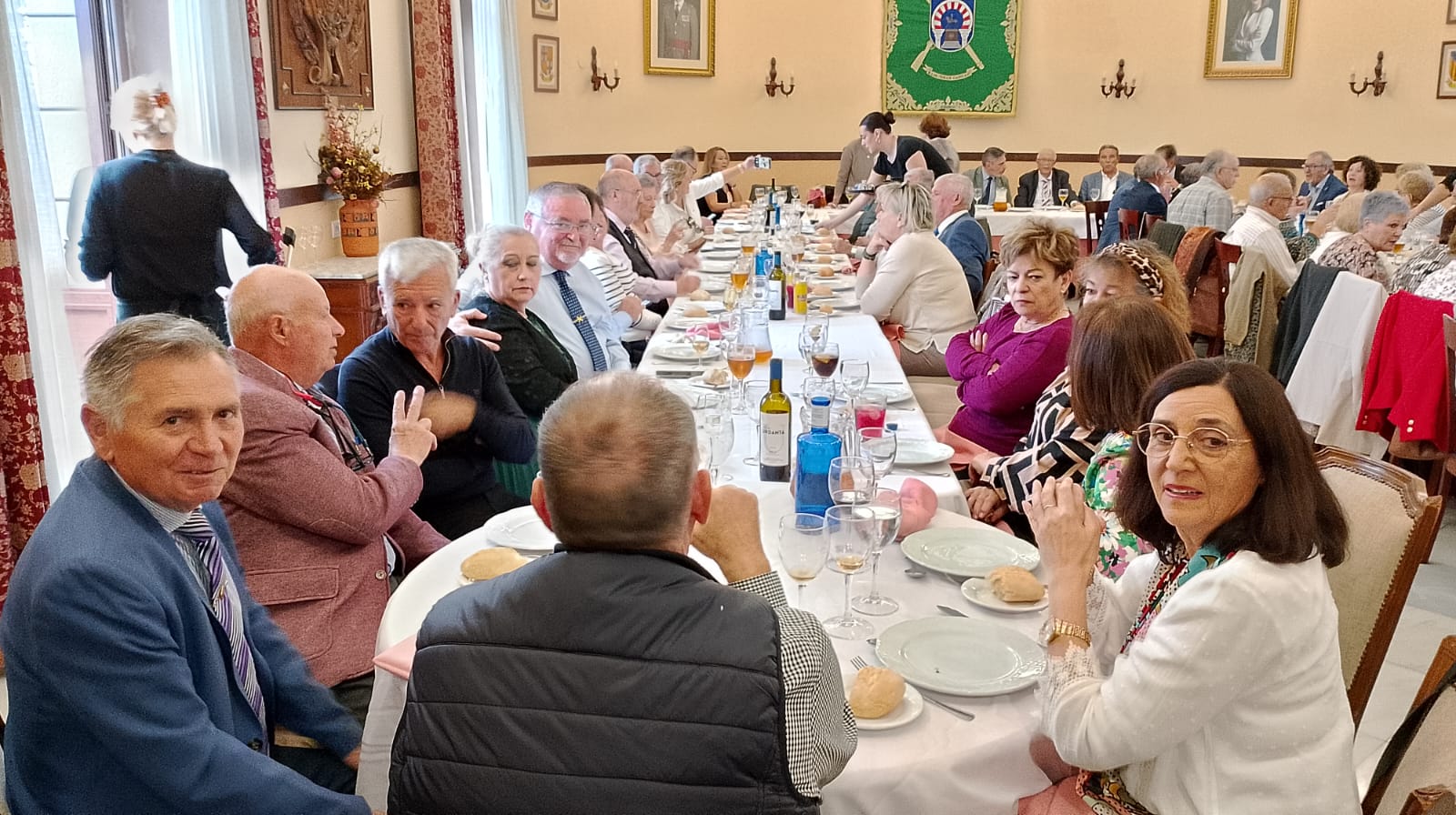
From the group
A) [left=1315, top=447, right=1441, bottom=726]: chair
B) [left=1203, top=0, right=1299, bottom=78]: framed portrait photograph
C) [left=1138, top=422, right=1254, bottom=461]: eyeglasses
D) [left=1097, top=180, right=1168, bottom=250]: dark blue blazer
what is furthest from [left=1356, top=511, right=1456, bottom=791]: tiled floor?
[left=1203, top=0, right=1299, bottom=78]: framed portrait photograph

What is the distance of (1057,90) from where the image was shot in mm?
11516

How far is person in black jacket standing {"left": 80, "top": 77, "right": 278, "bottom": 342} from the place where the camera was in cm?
405

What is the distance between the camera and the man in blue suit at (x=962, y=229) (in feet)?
19.2

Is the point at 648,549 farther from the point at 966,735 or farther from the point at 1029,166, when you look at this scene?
the point at 1029,166

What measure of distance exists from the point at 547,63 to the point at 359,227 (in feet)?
12.9

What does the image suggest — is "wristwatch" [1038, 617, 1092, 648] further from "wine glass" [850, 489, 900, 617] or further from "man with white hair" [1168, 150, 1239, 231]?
"man with white hair" [1168, 150, 1239, 231]

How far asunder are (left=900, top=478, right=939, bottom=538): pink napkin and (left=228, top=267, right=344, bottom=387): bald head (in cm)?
118

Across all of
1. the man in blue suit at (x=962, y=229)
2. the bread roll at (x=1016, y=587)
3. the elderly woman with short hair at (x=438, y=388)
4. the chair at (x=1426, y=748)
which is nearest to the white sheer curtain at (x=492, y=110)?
the man in blue suit at (x=962, y=229)

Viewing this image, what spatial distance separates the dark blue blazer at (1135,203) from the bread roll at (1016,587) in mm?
6646

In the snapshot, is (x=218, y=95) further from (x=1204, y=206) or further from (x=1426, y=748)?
(x=1204, y=206)

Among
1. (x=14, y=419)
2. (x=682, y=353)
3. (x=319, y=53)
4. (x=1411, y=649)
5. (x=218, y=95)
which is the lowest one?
(x=1411, y=649)

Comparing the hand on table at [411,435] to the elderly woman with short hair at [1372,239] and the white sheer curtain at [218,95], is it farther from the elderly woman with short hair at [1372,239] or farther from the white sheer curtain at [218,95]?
the elderly woman with short hair at [1372,239]

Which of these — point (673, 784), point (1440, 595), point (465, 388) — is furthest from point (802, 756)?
point (1440, 595)

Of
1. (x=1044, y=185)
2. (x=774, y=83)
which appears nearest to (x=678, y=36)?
(x=774, y=83)
